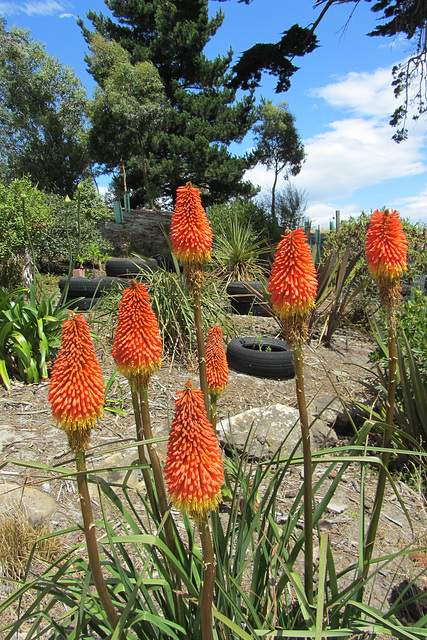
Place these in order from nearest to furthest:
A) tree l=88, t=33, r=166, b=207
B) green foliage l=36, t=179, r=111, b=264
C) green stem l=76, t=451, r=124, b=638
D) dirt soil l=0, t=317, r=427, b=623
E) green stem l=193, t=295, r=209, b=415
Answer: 1. green stem l=76, t=451, r=124, b=638
2. green stem l=193, t=295, r=209, b=415
3. dirt soil l=0, t=317, r=427, b=623
4. green foliage l=36, t=179, r=111, b=264
5. tree l=88, t=33, r=166, b=207

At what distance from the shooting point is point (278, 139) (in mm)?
45969

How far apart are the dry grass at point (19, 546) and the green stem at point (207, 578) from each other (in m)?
1.81

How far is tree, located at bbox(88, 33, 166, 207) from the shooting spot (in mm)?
20828

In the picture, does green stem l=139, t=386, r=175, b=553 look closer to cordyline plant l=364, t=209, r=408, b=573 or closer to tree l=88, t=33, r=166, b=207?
cordyline plant l=364, t=209, r=408, b=573

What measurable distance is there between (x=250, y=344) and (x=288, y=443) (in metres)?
2.22

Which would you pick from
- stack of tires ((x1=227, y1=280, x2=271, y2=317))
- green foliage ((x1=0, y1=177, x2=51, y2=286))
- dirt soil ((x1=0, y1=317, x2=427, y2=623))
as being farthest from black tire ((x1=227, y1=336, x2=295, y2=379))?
green foliage ((x1=0, y1=177, x2=51, y2=286))

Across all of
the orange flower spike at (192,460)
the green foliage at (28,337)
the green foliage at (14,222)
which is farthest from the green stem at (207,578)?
the green foliage at (14,222)

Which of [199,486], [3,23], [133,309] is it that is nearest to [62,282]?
[133,309]

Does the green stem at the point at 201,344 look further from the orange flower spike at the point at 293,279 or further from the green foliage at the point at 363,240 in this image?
the green foliage at the point at 363,240

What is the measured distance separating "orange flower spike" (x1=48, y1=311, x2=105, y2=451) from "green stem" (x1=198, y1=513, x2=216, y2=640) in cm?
41

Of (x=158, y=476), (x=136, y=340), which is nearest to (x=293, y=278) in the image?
(x=136, y=340)

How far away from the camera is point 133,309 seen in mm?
1422

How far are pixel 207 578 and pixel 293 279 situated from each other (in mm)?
866

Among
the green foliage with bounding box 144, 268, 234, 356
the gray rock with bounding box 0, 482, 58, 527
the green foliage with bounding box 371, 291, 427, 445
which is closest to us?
the gray rock with bounding box 0, 482, 58, 527
